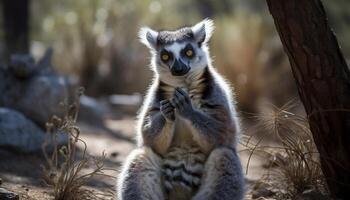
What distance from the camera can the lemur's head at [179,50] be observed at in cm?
518

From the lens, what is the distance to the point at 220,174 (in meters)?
4.73

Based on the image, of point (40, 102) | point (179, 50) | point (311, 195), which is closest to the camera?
point (179, 50)

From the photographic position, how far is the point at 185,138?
5.17 metres

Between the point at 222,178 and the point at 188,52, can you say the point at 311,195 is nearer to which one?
the point at 222,178

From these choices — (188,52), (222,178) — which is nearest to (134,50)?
(188,52)

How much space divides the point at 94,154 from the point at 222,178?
122 inches

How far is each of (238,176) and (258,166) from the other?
8.61 ft

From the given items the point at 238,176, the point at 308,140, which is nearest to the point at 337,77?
the point at 308,140

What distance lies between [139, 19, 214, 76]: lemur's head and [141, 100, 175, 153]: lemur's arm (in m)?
0.36

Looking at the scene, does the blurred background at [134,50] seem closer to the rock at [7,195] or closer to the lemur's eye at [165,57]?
the lemur's eye at [165,57]

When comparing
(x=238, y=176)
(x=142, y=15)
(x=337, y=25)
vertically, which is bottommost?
(x=238, y=176)

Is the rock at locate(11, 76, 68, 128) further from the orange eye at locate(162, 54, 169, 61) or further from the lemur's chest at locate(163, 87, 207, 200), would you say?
the lemur's chest at locate(163, 87, 207, 200)

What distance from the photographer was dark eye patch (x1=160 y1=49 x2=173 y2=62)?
17.3 feet

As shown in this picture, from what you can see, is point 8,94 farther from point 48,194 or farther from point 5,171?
point 48,194
